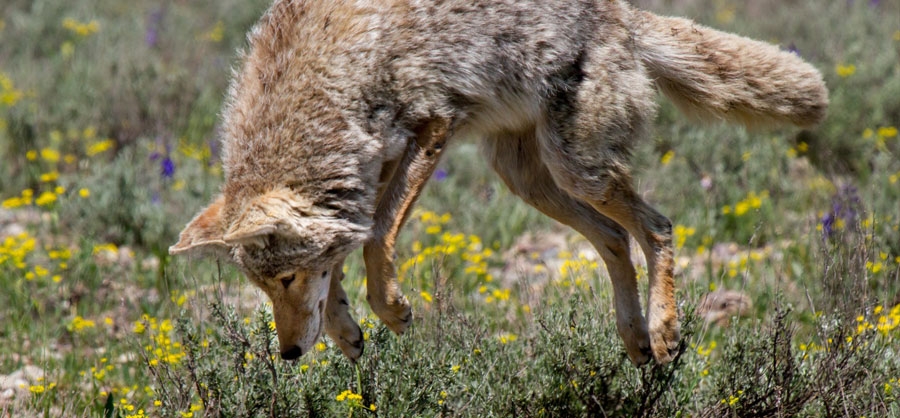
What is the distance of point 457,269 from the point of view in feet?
22.7

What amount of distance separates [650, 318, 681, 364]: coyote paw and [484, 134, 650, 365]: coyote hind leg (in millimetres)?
359

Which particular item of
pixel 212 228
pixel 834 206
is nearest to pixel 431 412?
pixel 212 228

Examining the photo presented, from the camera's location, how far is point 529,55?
4.88m

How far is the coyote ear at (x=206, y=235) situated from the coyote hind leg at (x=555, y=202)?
1.60m

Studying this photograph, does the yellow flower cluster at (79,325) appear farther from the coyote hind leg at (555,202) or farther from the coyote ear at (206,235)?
the coyote hind leg at (555,202)

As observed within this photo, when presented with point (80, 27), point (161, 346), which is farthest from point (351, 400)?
point (80, 27)

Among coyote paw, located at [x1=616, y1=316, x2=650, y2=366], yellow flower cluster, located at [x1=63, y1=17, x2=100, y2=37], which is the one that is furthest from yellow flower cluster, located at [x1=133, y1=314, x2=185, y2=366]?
yellow flower cluster, located at [x1=63, y1=17, x2=100, y2=37]

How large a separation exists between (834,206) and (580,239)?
1.90 m

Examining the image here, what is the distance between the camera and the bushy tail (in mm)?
5242

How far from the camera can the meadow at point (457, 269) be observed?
15.2 ft

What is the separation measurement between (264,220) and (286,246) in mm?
212

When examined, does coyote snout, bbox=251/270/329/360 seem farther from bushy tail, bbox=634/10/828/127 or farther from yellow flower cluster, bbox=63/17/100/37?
yellow flower cluster, bbox=63/17/100/37

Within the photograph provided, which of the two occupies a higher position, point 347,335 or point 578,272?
point 347,335

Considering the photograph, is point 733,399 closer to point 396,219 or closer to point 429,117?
point 396,219
